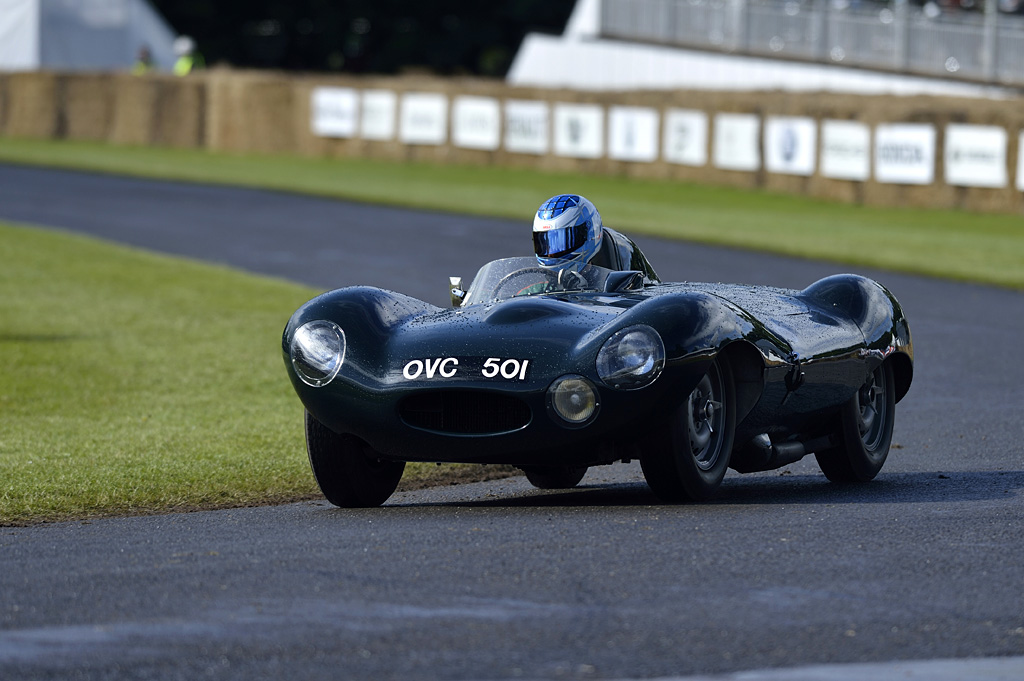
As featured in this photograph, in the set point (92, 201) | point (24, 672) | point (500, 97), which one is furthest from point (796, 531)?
point (500, 97)

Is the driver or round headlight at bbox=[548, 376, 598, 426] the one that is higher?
the driver

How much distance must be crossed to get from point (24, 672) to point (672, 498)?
124 inches

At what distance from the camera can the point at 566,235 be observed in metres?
7.88

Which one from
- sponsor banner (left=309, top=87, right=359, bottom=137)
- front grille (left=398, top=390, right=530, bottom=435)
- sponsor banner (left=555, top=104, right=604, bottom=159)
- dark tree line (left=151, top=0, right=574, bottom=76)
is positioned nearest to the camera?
front grille (left=398, top=390, right=530, bottom=435)

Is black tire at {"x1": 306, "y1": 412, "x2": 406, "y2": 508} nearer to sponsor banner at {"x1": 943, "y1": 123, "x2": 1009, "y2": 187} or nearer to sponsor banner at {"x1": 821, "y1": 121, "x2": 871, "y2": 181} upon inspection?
sponsor banner at {"x1": 943, "y1": 123, "x2": 1009, "y2": 187}

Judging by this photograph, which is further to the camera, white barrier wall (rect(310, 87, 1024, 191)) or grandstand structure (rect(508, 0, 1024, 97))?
grandstand structure (rect(508, 0, 1024, 97))

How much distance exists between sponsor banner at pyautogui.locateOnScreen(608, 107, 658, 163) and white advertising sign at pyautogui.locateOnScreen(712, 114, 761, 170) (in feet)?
5.11

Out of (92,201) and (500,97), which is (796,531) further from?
(500,97)

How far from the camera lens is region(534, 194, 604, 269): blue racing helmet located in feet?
25.8

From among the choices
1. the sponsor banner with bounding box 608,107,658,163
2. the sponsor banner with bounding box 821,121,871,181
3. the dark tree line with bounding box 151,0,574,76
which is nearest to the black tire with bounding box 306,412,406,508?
the sponsor banner with bounding box 821,121,871,181

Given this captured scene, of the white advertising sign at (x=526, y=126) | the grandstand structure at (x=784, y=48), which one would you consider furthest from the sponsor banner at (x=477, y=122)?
the grandstand structure at (x=784, y=48)

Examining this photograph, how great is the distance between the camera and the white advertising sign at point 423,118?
3794 cm

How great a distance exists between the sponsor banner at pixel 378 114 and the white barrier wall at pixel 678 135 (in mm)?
22

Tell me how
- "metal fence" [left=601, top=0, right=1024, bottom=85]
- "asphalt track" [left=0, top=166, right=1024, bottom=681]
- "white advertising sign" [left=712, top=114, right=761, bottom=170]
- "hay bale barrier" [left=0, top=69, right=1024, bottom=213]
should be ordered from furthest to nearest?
1. "metal fence" [left=601, top=0, right=1024, bottom=85]
2. "white advertising sign" [left=712, top=114, right=761, bottom=170]
3. "hay bale barrier" [left=0, top=69, right=1024, bottom=213]
4. "asphalt track" [left=0, top=166, right=1024, bottom=681]
